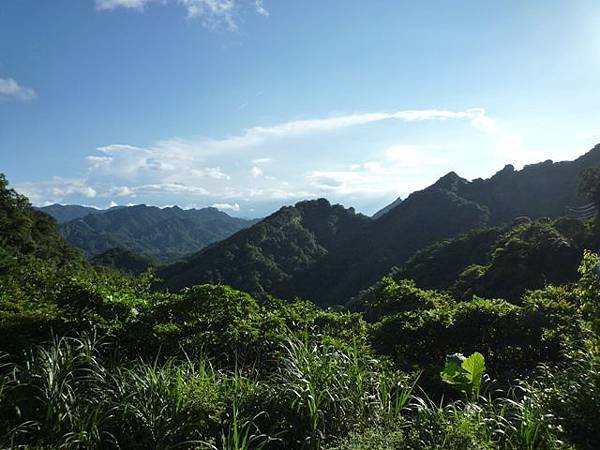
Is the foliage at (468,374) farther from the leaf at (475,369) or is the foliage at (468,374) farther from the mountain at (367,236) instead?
the mountain at (367,236)

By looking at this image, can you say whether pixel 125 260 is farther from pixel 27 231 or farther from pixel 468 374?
pixel 468 374

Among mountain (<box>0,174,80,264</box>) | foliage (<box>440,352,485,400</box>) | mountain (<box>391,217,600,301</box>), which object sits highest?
mountain (<box>0,174,80,264</box>)

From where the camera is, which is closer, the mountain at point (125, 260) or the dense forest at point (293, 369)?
the dense forest at point (293, 369)

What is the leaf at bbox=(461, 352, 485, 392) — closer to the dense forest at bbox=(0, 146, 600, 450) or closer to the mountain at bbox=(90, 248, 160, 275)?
the dense forest at bbox=(0, 146, 600, 450)

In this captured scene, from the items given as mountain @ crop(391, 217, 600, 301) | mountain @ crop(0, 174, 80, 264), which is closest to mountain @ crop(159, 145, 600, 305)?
mountain @ crop(0, 174, 80, 264)

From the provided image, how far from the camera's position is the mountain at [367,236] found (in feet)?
242

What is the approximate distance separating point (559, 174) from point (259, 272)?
2345 inches

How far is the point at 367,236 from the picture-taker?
95.5 m

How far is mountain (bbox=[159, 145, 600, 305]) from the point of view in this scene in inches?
2906

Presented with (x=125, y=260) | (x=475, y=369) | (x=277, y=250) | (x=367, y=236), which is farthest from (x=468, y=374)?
(x=125, y=260)

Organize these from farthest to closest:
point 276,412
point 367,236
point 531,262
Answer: point 367,236
point 531,262
point 276,412

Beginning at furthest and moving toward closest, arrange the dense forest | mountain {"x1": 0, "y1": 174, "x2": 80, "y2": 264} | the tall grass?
1. mountain {"x1": 0, "y1": 174, "x2": 80, "y2": 264}
2. the dense forest
3. the tall grass

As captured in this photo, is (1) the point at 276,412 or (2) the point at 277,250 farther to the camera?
(2) the point at 277,250

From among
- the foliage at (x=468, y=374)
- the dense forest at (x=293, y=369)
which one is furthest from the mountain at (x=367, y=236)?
the foliage at (x=468, y=374)
